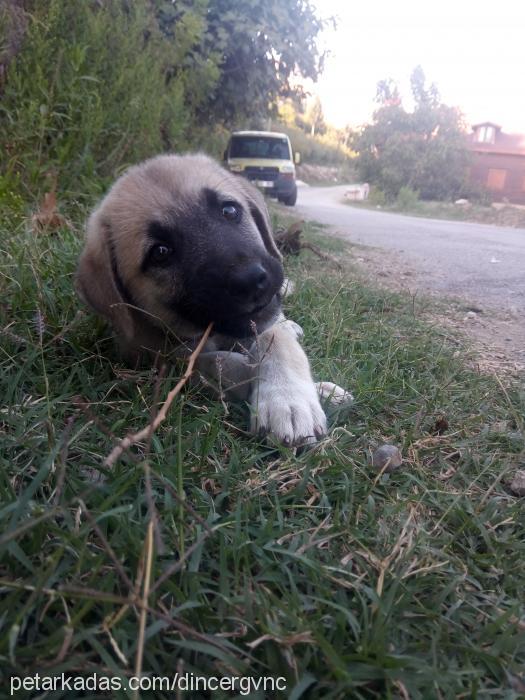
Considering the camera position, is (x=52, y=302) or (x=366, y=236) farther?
(x=366, y=236)

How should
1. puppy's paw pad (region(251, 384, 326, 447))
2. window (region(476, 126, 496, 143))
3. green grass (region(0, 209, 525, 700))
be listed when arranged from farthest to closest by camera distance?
window (region(476, 126, 496, 143)), puppy's paw pad (region(251, 384, 326, 447)), green grass (region(0, 209, 525, 700))

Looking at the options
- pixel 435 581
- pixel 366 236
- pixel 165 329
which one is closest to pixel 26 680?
→ pixel 435 581

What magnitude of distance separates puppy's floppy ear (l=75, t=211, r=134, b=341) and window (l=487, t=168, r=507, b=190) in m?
24.9

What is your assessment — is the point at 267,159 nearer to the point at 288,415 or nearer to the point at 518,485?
the point at 288,415

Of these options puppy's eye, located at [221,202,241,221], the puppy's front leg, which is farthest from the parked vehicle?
the puppy's front leg

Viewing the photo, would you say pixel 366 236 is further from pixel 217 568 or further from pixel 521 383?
pixel 217 568

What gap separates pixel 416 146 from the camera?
29.1 metres

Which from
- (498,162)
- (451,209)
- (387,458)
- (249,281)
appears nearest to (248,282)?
(249,281)

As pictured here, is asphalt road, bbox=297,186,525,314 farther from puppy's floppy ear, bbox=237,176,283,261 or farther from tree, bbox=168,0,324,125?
tree, bbox=168,0,324,125

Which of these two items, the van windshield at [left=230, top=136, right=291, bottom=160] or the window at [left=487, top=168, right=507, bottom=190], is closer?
the van windshield at [left=230, top=136, right=291, bottom=160]

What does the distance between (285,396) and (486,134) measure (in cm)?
3193

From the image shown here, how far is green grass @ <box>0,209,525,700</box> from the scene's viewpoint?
1.05 metres

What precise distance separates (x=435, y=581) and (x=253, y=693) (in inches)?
20.1

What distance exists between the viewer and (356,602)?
4.04ft
